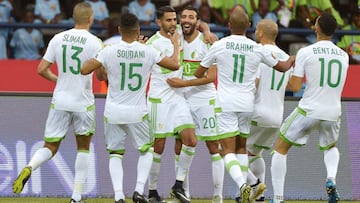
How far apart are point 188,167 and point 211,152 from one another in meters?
0.36

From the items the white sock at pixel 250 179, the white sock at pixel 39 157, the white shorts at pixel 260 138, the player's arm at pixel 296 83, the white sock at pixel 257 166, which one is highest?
the player's arm at pixel 296 83

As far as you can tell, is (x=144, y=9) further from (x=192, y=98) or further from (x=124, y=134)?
(x=124, y=134)

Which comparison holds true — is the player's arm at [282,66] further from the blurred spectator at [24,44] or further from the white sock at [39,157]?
the blurred spectator at [24,44]

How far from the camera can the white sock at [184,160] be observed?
1582cm

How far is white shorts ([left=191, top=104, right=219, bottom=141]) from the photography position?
1598cm

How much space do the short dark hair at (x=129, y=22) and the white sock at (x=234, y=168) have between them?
1945mm

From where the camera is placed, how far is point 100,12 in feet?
73.3

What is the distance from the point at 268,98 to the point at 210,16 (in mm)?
6674

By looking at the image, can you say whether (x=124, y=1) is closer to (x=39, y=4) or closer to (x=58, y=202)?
(x=39, y=4)

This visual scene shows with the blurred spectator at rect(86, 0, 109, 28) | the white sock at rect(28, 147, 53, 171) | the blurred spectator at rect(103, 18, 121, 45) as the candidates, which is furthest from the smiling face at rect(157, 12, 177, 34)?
the blurred spectator at rect(86, 0, 109, 28)

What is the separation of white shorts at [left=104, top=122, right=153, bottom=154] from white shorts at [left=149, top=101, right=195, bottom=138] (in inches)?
31.0

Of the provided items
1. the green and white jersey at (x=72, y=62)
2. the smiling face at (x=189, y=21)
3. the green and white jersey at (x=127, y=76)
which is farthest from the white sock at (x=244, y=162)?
the green and white jersey at (x=72, y=62)

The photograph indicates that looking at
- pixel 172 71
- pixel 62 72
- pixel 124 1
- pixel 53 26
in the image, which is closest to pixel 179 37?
pixel 172 71

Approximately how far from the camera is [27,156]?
56.0 ft
